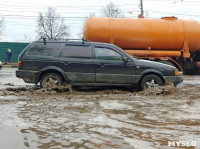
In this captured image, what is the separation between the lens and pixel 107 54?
750 cm

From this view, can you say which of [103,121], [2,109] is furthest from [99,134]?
[2,109]

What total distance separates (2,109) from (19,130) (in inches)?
61.2

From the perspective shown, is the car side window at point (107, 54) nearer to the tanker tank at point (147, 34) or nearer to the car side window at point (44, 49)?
the car side window at point (44, 49)

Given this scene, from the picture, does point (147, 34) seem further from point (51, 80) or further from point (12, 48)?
point (12, 48)

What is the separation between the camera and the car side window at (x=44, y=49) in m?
7.45

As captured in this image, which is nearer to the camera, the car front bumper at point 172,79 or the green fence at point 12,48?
the car front bumper at point 172,79

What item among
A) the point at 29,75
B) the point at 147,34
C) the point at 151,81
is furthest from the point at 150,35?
the point at 29,75

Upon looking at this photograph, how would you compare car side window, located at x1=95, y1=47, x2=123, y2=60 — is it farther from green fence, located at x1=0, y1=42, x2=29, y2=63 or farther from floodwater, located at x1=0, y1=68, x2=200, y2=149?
green fence, located at x1=0, y1=42, x2=29, y2=63

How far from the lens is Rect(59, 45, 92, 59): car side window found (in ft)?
24.4

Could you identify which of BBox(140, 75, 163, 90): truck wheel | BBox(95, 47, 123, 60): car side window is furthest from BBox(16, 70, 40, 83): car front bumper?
BBox(140, 75, 163, 90): truck wheel

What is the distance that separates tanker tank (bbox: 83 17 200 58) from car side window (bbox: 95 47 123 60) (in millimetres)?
4336

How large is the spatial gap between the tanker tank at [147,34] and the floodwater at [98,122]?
5.88 metres

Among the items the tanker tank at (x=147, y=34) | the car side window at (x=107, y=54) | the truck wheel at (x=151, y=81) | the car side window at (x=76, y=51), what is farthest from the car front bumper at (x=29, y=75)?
the tanker tank at (x=147, y=34)

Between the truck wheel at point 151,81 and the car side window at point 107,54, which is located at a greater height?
the car side window at point 107,54
